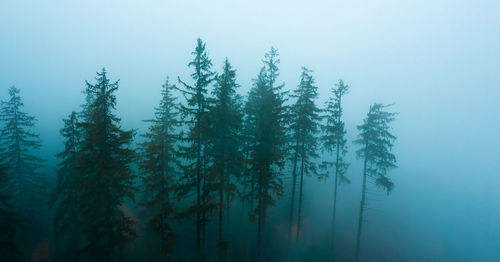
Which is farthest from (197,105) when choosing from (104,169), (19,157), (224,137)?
(19,157)

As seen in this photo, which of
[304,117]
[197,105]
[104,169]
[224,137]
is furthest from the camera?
[304,117]

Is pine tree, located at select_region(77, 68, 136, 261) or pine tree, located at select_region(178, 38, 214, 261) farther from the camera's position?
pine tree, located at select_region(178, 38, 214, 261)

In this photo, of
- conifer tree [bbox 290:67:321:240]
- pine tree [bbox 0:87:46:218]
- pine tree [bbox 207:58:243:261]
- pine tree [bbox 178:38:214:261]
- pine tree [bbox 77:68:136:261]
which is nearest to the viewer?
pine tree [bbox 77:68:136:261]

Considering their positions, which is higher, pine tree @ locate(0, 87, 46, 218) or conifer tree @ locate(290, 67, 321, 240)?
conifer tree @ locate(290, 67, 321, 240)

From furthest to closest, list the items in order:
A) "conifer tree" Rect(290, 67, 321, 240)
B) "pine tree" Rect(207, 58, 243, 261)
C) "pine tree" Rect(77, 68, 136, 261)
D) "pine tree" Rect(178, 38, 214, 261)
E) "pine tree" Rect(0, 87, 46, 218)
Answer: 1. "pine tree" Rect(0, 87, 46, 218)
2. "conifer tree" Rect(290, 67, 321, 240)
3. "pine tree" Rect(207, 58, 243, 261)
4. "pine tree" Rect(178, 38, 214, 261)
5. "pine tree" Rect(77, 68, 136, 261)

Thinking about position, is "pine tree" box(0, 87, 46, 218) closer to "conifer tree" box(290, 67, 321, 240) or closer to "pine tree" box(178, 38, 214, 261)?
"pine tree" box(178, 38, 214, 261)

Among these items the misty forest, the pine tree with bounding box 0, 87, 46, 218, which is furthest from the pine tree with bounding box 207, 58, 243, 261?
the pine tree with bounding box 0, 87, 46, 218

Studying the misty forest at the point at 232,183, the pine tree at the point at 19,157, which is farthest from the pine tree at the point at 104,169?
the pine tree at the point at 19,157

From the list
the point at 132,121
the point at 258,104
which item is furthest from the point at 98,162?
the point at 132,121

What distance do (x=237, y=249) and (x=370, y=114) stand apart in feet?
55.6

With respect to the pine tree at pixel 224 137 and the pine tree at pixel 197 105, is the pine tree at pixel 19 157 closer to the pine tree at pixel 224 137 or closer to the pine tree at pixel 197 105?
the pine tree at pixel 197 105

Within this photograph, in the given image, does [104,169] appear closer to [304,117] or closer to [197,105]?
[197,105]

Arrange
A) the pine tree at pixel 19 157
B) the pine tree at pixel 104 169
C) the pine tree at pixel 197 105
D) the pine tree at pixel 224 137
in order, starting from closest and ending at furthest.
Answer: the pine tree at pixel 104 169 → the pine tree at pixel 197 105 → the pine tree at pixel 224 137 → the pine tree at pixel 19 157

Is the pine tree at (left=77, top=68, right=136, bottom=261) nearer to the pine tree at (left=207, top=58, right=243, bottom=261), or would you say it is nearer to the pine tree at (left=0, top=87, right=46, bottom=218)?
the pine tree at (left=207, top=58, right=243, bottom=261)
